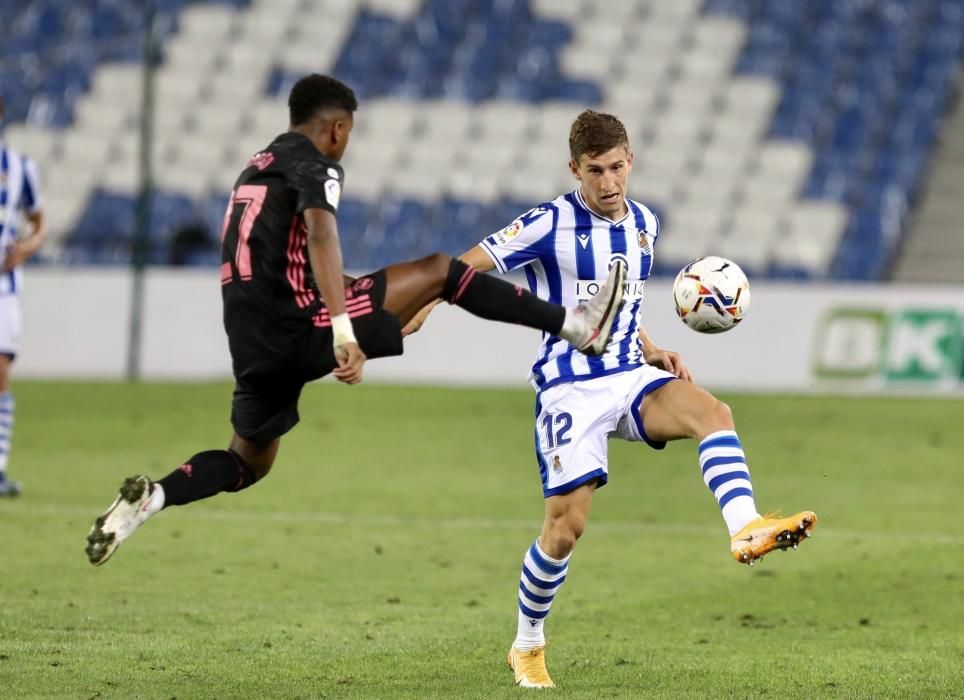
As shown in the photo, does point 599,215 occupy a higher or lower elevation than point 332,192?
lower

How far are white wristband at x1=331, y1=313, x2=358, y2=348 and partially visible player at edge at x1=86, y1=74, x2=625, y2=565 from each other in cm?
8

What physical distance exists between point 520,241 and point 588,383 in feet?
1.94

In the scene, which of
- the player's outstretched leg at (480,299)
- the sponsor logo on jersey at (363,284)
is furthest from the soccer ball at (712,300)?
the sponsor logo on jersey at (363,284)

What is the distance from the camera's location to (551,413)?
220 inches

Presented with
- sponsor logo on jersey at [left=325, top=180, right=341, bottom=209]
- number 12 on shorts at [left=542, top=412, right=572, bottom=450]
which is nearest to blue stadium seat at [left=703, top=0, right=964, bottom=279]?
number 12 on shorts at [left=542, top=412, right=572, bottom=450]

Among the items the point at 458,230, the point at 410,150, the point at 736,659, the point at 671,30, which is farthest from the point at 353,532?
the point at 671,30

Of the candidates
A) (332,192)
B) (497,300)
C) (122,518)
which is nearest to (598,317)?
(497,300)

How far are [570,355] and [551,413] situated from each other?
0.22m

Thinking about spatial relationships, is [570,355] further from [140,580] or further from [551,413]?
[140,580]

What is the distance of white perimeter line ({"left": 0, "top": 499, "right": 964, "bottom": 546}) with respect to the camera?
9312 millimetres

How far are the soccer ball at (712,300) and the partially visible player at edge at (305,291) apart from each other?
24.7 inches

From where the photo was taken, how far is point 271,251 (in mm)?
5141

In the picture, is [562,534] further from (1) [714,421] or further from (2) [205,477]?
(2) [205,477]

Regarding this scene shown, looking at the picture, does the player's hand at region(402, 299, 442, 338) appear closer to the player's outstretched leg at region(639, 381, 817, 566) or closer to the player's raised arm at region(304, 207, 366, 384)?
the player's raised arm at region(304, 207, 366, 384)
